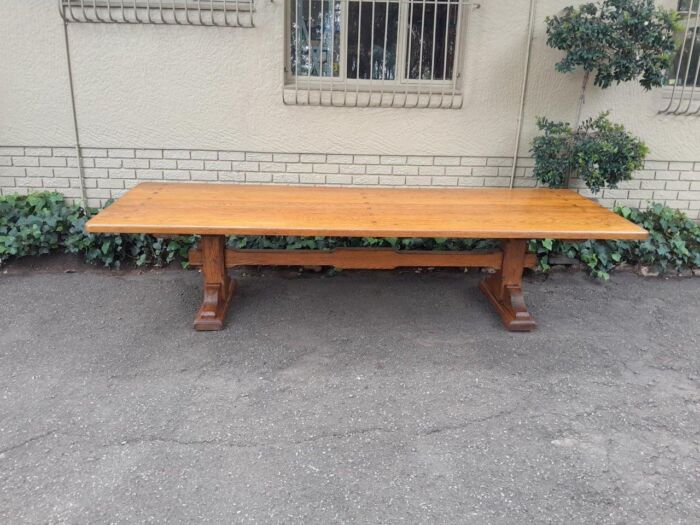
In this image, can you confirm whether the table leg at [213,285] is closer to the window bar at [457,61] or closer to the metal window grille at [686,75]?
the window bar at [457,61]

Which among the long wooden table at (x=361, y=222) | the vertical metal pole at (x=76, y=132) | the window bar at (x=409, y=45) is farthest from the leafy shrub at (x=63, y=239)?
the window bar at (x=409, y=45)

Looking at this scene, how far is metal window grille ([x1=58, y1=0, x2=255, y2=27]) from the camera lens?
4082 mm

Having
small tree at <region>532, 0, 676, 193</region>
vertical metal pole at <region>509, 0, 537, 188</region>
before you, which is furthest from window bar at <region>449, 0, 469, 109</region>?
small tree at <region>532, 0, 676, 193</region>

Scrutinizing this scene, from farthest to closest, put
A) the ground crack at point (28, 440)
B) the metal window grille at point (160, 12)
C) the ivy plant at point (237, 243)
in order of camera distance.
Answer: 1. the ivy plant at point (237, 243)
2. the metal window grille at point (160, 12)
3. the ground crack at point (28, 440)

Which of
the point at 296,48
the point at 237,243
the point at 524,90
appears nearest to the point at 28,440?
the point at 237,243

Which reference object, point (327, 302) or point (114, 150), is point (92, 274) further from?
point (327, 302)

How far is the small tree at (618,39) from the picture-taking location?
3717 millimetres

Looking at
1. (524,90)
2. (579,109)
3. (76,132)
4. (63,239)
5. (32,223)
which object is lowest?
(63,239)

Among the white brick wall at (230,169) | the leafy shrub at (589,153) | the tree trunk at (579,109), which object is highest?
the tree trunk at (579,109)

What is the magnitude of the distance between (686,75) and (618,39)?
109 centimetres

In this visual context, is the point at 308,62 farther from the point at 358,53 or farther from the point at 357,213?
the point at 357,213

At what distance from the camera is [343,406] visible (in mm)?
2744

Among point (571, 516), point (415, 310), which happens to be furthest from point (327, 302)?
point (571, 516)

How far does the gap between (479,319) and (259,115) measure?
206 centimetres
